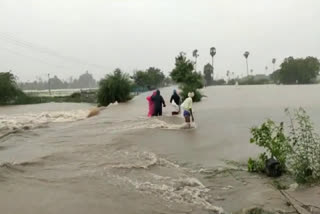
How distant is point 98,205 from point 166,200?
1138 millimetres

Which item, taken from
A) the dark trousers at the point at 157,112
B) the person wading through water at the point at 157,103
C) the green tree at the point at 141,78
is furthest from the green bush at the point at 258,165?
the green tree at the point at 141,78

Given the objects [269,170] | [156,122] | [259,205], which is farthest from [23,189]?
[156,122]

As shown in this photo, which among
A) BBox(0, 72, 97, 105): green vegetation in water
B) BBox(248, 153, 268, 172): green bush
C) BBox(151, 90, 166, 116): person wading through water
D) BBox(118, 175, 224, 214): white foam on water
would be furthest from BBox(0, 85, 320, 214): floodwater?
BBox(0, 72, 97, 105): green vegetation in water

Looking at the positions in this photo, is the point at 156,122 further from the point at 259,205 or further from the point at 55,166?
the point at 259,205

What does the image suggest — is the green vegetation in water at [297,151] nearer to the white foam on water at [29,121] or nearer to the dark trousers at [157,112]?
the dark trousers at [157,112]

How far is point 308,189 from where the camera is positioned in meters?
6.46

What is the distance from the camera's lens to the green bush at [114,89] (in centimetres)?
3875

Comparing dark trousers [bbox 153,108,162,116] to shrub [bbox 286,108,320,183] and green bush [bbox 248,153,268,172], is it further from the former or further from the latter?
shrub [bbox 286,108,320,183]

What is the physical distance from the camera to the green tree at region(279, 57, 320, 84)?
97375 mm

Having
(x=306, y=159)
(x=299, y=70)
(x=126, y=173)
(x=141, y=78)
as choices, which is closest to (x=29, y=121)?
(x=126, y=173)

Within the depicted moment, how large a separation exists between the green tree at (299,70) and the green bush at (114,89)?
6884 centimetres

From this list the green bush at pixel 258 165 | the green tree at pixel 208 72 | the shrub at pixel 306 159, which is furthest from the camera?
the green tree at pixel 208 72

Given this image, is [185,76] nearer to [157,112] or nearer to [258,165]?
[157,112]

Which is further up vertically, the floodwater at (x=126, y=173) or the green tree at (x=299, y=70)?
the green tree at (x=299, y=70)
